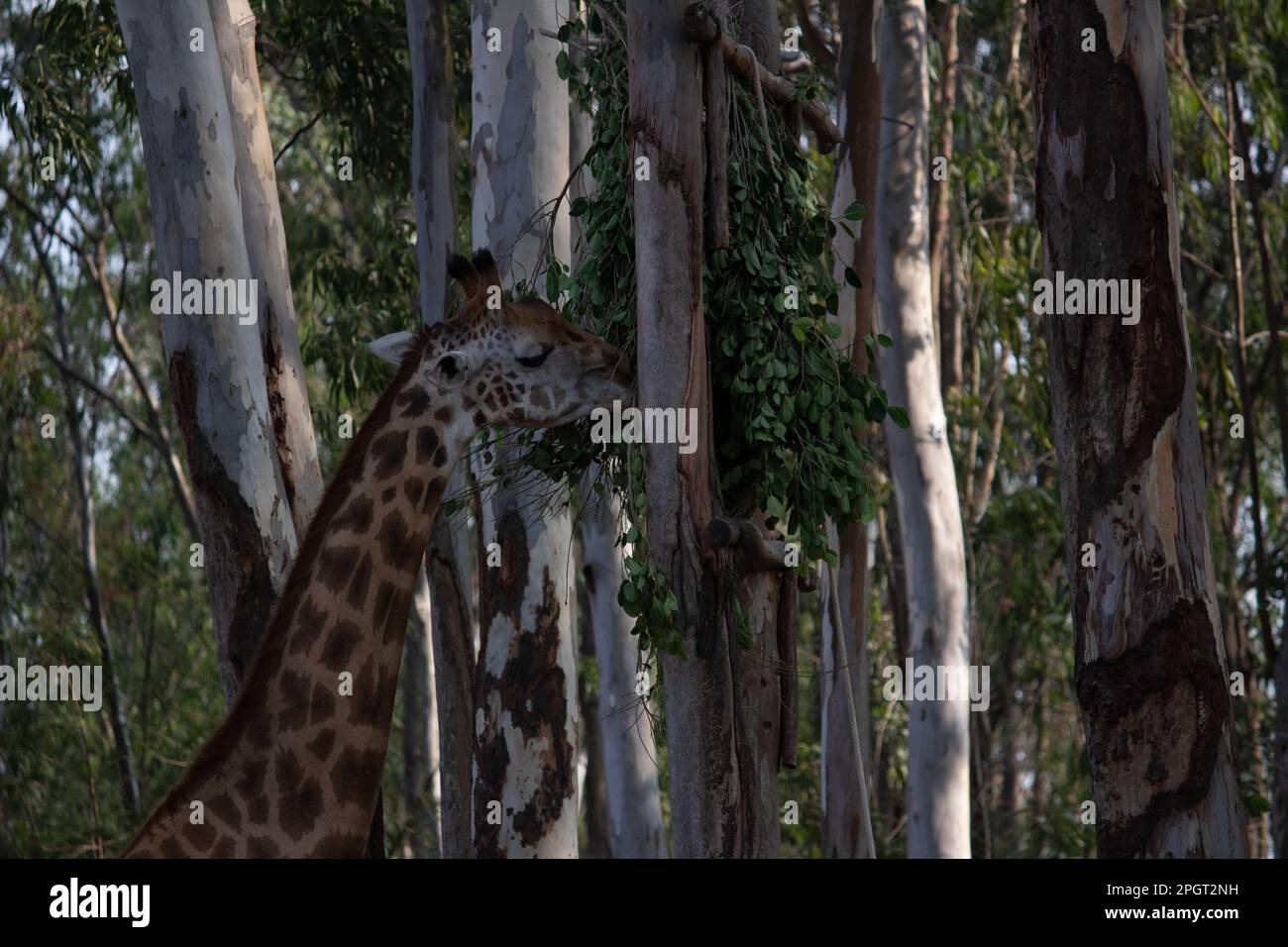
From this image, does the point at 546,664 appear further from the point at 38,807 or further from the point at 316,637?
the point at 38,807

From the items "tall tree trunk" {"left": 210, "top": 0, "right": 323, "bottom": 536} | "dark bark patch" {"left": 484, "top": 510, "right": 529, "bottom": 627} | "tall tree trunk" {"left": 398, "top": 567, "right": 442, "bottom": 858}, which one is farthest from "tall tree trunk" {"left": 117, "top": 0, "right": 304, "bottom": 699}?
"tall tree trunk" {"left": 398, "top": 567, "right": 442, "bottom": 858}

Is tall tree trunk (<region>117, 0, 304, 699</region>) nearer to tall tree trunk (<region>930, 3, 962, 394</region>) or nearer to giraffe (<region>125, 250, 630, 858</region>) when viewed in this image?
giraffe (<region>125, 250, 630, 858</region>)

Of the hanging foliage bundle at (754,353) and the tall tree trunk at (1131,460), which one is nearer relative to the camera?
the tall tree trunk at (1131,460)

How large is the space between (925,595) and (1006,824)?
874 cm

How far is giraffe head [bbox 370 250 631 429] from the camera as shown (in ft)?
15.5

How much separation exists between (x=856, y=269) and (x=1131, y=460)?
15.9 feet

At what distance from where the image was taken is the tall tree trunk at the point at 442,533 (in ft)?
29.5

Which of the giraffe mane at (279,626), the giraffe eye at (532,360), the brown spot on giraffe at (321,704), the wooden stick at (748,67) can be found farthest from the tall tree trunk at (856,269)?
the brown spot on giraffe at (321,704)

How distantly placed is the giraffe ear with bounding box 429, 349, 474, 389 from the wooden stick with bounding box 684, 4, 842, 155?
1246 mm

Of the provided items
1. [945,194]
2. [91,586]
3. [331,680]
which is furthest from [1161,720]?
[91,586]

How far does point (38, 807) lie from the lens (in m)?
Result: 18.0

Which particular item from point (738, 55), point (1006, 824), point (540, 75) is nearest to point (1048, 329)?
point (738, 55)

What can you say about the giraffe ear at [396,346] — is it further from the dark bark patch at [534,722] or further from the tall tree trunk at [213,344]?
the dark bark patch at [534,722]

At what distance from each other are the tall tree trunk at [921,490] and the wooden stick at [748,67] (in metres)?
5.74
